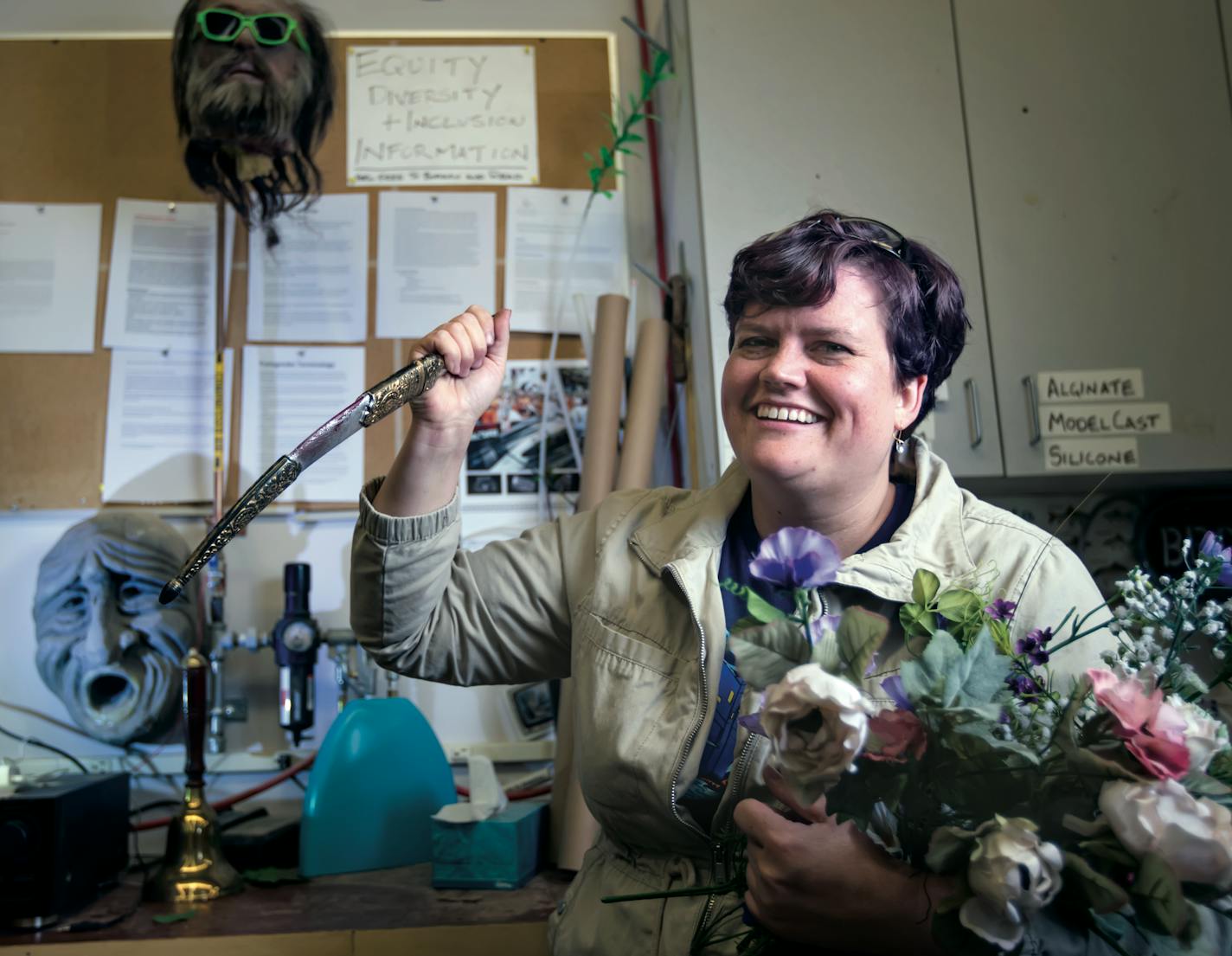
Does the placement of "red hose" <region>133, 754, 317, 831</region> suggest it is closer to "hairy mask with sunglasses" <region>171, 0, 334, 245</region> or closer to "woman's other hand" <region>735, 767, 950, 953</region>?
"hairy mask with sunglasses" <region>171, 0, 334, 245</region>

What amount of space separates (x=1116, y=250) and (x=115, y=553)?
1737 mm

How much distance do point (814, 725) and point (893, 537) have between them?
22.3 inches

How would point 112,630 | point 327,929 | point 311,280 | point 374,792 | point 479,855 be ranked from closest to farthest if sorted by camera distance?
point 327,929 → point 479,855 → point 374,792 → point 112,630 → point 311,280

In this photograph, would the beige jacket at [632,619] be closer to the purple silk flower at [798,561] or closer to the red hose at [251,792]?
the purple silk flower at [798,561]

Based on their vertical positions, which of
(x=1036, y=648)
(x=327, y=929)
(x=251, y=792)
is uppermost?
(x=1036, y=648)

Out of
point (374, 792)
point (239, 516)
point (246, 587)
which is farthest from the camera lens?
point (246, 587)

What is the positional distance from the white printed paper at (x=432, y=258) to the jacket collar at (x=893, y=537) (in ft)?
3.31

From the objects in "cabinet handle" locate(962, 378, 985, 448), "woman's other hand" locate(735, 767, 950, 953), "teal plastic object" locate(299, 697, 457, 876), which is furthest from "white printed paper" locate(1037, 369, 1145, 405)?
"woman's other hand" locate(735, 767, 950, 953)

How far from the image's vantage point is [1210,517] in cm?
204

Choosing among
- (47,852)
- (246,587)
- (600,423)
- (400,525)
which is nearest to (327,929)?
(47,852)

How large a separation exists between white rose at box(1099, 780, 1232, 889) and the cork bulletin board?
167cm

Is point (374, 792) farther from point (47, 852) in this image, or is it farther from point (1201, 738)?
point (1201, 738)

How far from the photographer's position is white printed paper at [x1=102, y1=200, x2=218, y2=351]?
2078mm

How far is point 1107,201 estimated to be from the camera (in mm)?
1843
